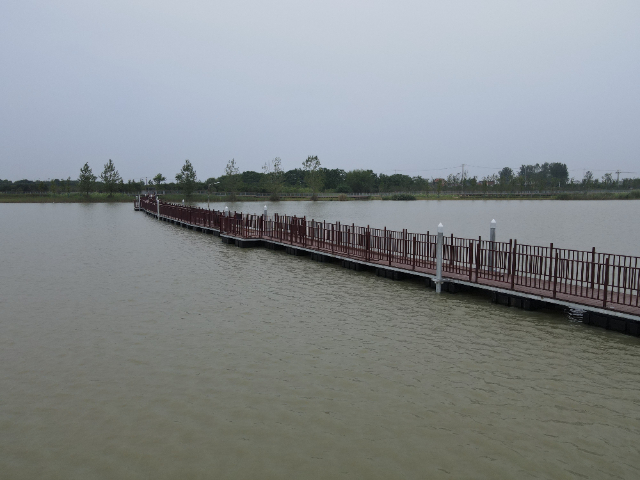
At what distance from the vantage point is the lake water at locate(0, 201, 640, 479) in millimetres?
6766

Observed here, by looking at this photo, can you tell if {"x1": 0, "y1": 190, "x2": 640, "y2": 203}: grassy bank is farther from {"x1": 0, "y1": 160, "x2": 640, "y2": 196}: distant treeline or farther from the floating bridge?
the floating bridge

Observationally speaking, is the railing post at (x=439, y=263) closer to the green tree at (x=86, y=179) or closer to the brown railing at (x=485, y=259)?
the brown railing at (x=485, y=259)

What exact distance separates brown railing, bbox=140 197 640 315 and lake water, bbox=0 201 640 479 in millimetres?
790

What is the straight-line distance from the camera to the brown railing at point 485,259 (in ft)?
40.8

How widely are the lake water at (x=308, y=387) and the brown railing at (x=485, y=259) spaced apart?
2.59 feet

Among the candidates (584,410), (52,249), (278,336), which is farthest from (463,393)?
(52,249)

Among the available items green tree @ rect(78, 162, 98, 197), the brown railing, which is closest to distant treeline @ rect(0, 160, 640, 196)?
green tree @ rect(78, 162, 98, 197)

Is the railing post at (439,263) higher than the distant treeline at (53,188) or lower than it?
lower

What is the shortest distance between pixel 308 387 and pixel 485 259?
9851mm

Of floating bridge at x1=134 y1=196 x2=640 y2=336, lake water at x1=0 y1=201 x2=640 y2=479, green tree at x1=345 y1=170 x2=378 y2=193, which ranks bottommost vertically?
lake water at x1=0 y1=201 x2=640 y2=479

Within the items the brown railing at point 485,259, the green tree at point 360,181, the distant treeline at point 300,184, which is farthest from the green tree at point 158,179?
the brown railing at point 485,259

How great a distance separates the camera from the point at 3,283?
1881 cm

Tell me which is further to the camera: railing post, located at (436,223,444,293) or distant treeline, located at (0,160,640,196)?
distant treeline, located at (0,160,640,196)

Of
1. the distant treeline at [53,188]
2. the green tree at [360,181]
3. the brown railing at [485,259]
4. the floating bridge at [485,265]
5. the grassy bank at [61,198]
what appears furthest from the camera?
the green tree at [360,181]
